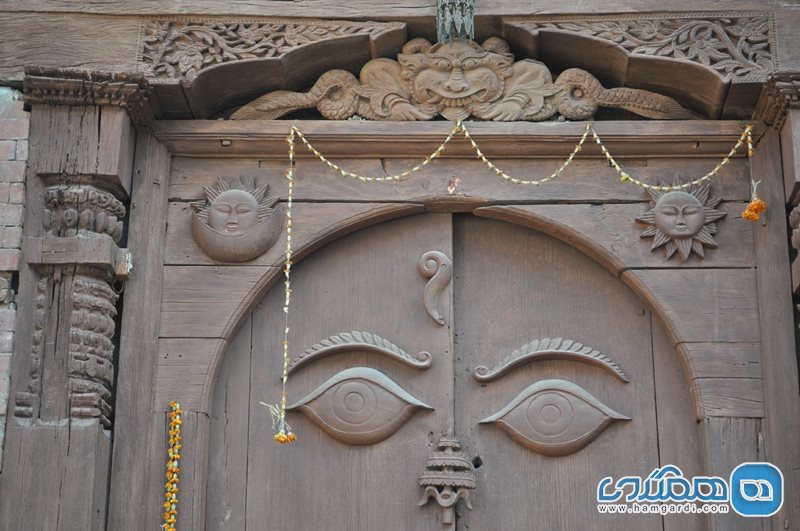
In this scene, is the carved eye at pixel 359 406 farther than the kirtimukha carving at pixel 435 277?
No

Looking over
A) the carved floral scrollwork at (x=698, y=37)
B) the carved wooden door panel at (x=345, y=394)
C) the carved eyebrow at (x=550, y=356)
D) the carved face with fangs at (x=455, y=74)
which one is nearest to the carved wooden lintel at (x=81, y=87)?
the carved wooden door panel at (x=345, y=394)

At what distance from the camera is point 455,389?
196 inches

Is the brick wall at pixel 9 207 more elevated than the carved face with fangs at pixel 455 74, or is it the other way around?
the carved face with fangs at pixel 455 74

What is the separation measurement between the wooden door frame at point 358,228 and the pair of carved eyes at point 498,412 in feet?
1.32

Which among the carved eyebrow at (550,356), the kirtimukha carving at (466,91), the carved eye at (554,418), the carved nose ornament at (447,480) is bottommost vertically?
the carved nose ornament at (447,480)

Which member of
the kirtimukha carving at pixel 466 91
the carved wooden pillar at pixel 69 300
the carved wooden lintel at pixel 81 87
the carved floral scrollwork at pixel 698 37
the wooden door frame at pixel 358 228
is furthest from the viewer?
the kirtimukha carving at pixel 466 91

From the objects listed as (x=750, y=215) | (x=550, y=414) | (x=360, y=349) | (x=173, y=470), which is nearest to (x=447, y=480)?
(x=550, y=414)

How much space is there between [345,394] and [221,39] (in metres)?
1.46

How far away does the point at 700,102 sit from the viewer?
5117 millimetres

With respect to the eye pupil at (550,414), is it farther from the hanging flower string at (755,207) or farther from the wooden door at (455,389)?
the hanging flower string at (755,207)

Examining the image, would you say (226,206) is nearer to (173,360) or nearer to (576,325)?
(173,360)

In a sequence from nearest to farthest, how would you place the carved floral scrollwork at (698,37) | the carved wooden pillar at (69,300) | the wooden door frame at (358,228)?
the carved wooden pillar at (69,300)
the wooden door frame at (358,228)
the carved floral scrollwork at (698,37)

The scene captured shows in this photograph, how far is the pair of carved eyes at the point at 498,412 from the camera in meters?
4.86

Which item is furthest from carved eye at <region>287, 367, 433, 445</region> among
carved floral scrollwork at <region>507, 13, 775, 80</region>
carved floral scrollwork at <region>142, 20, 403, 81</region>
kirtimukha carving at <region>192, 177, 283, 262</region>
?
carved floral scrollwork at <region>507, 13, 775, 80</region>
